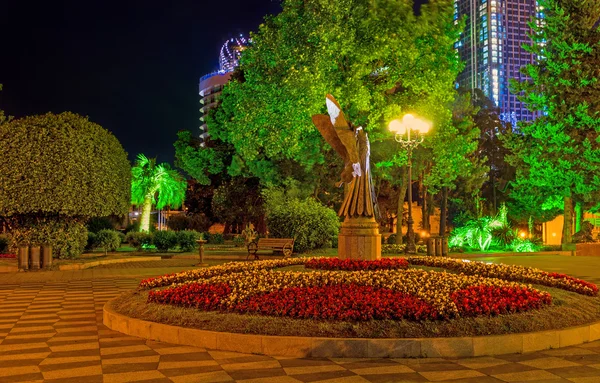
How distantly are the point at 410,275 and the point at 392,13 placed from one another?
765 inches

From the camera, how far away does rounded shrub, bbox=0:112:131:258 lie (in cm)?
2095

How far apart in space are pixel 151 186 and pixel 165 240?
11533 mm

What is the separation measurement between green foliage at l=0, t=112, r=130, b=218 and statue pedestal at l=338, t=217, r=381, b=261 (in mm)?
11350

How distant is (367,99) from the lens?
90.8 ft

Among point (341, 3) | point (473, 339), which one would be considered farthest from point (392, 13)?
point (473, 339)

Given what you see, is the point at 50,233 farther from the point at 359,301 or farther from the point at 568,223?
the point at 568,223

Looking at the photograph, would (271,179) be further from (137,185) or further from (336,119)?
(336,119)

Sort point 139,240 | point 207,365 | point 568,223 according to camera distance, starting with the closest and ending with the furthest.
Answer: point 207,365, point 139,240, point 568,223

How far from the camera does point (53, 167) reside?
2133cm

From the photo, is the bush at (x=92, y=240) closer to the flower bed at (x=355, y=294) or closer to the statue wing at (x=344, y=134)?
the statue wing at (x=344, y=134)

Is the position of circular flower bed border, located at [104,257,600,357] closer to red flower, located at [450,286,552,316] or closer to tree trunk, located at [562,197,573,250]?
red flower, located at [450,286,552,316]

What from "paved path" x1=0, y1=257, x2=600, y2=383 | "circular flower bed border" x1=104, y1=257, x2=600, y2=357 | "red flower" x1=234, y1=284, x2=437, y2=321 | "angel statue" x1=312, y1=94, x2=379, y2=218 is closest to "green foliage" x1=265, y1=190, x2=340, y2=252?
"angel statue" x1=312, y1=94, x2=379, y2=218

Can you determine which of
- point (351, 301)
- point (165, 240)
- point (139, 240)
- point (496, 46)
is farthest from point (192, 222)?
point (496, 46)

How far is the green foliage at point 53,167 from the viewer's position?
20.9 metres
